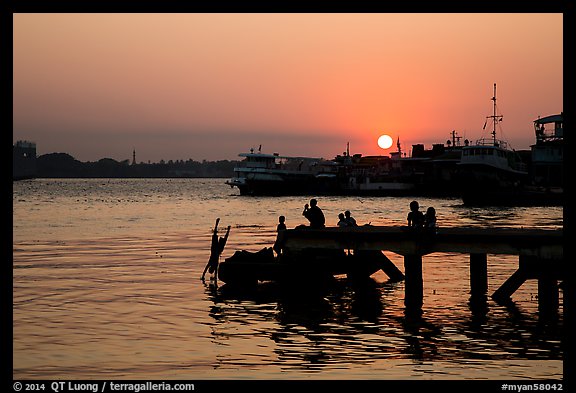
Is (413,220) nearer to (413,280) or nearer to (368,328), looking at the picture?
(413,280)

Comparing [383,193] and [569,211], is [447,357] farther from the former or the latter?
[383,193]

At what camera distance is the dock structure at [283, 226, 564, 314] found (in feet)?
77.6

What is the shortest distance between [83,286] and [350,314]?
36.6ft

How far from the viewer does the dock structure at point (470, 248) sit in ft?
77.6

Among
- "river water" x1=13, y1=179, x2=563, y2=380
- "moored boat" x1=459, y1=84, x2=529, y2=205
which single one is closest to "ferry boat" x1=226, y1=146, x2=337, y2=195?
"moored boat" x1=459, y1=84, x2=529, y2=205

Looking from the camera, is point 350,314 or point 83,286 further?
point 83,286

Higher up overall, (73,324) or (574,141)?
(574,141)

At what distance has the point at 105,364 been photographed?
17.9 meters

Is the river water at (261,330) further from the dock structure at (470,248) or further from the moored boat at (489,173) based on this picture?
the moored boat at (489,173)

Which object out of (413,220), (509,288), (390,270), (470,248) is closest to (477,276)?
(509,288)

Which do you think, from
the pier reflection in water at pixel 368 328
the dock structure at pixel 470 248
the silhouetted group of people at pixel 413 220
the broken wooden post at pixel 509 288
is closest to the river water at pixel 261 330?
the pier reflection in water at pixel 368 328
